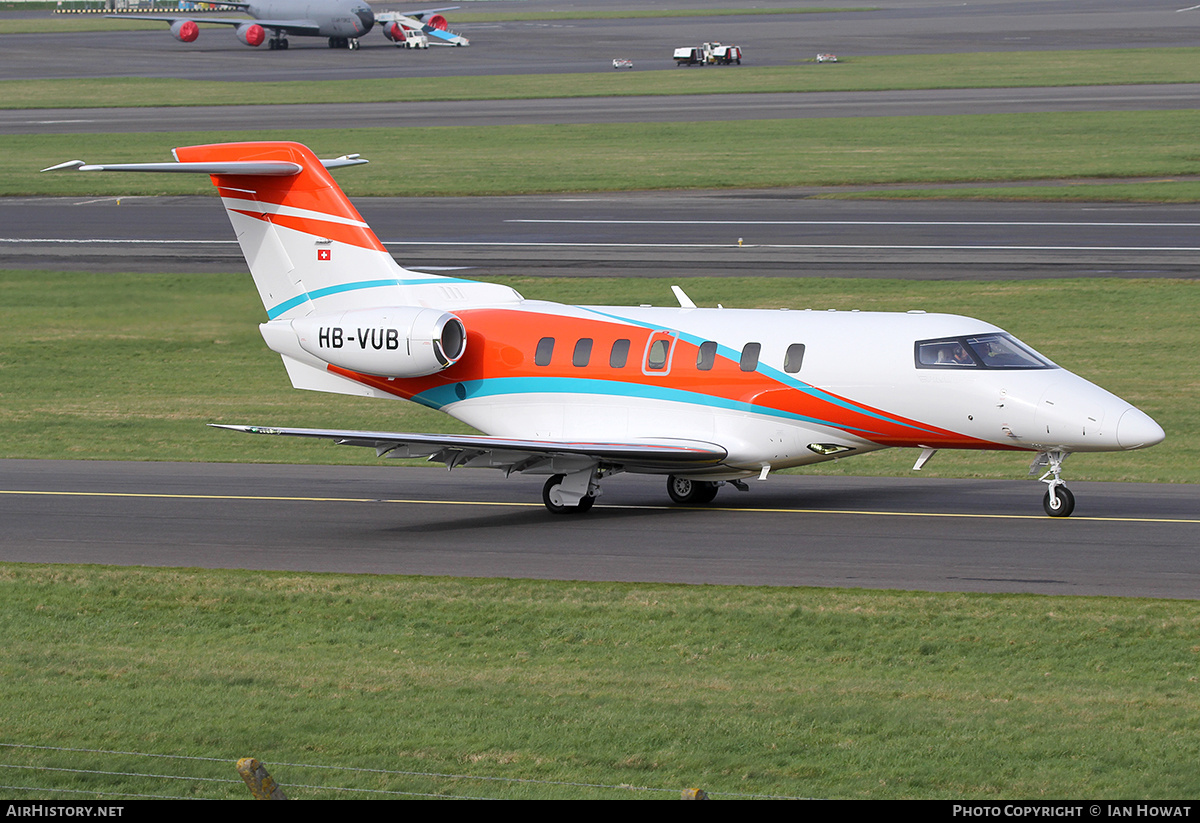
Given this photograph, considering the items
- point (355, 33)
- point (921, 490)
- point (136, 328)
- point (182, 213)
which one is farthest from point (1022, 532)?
point (355, 33)

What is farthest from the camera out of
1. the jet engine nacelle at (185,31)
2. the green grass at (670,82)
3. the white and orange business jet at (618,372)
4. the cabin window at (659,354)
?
the jet engine nacelle at (185,31)

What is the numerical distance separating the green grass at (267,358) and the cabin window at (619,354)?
6040 millimetres

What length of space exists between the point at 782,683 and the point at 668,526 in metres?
8.31

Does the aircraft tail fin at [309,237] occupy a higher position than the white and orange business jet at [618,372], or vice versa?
the aircraft tail fin at [309,237]

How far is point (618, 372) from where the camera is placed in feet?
83.7

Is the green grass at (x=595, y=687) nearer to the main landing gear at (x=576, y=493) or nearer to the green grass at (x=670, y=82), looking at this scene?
the main landing gear at (x=576, y=493)

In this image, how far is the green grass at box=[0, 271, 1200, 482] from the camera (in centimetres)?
3206

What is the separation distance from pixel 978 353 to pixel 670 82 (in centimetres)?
8178

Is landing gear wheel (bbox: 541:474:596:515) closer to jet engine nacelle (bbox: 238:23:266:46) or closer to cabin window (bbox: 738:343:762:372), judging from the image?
cabin window (bbox: 738:343:762:372)

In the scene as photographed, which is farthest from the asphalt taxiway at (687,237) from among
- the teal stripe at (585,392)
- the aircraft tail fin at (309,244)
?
the teal stripe at (585,392)

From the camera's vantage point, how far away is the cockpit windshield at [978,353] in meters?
23.2

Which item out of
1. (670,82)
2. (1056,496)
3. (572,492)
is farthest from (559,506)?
(670,82)

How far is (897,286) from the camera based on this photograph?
45.3 meters

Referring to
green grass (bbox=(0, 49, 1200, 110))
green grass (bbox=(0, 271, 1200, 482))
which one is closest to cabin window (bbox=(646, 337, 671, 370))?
green grass (bbox=(0, 271, 1200, 482))
